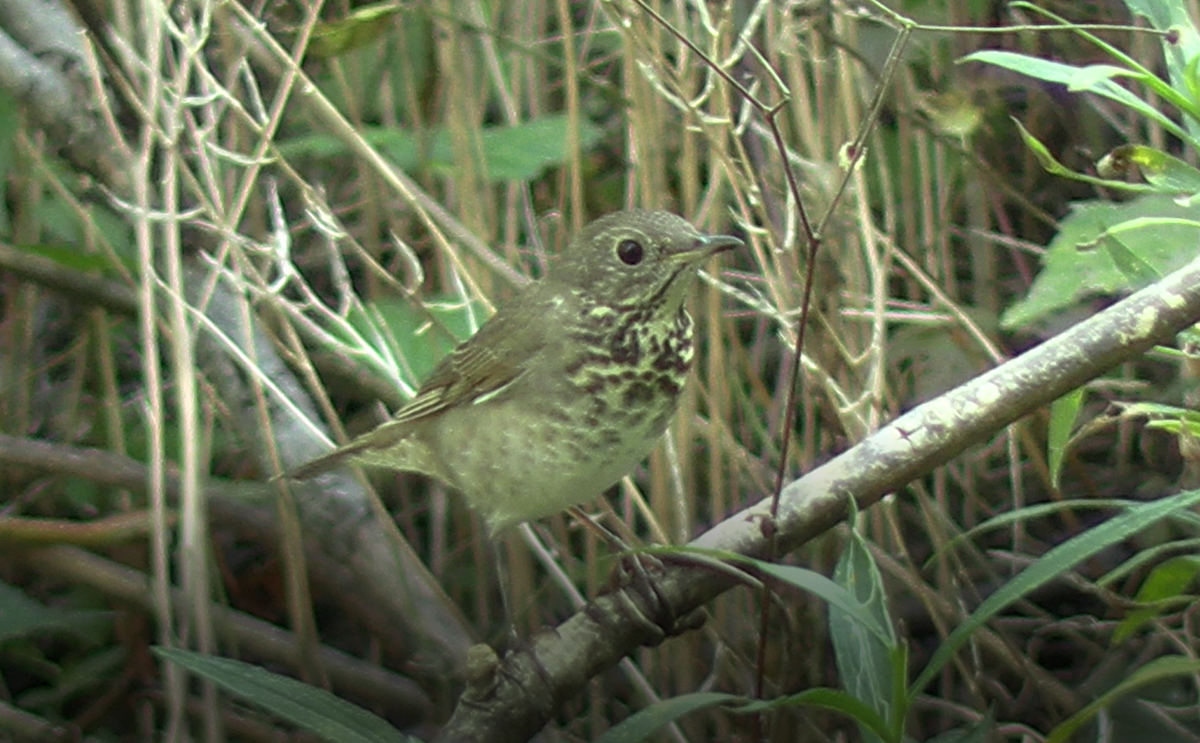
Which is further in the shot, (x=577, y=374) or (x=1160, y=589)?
(x=577, y=374)

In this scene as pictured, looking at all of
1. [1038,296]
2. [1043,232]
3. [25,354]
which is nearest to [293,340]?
[25,354]

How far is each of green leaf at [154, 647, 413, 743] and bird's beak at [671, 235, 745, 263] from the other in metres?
0.45

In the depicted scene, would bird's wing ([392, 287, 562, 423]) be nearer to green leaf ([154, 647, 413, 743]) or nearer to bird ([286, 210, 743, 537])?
bird ([286, 210, 743, 537])

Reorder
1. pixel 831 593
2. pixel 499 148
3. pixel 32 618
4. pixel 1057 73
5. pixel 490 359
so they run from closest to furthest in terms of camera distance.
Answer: pixel 831 593
pixel 1057 73
pixel 490 359
pixel 32 618
pixel 499 148

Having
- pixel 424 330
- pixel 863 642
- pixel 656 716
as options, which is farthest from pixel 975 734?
pixel 424 330

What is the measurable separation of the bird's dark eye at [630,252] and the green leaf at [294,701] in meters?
0.45

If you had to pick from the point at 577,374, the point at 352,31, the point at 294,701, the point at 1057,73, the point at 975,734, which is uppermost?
the point at 352,31

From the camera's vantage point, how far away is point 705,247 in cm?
102

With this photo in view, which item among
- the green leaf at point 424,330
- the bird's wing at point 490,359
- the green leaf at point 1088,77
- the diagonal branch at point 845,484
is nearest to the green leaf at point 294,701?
the diagonal branch at point 845,484

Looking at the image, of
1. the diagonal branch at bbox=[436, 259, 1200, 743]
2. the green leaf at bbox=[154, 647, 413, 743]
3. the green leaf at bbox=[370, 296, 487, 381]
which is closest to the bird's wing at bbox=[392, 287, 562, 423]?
the green leaf at bbox=[370, 296, 487, 381]

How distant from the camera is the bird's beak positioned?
0.99 m

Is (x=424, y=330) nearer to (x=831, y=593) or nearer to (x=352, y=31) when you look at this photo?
(x=352, y=31)

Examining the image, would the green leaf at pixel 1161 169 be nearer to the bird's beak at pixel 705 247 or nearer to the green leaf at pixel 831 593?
the bird's beak at pixel 705 247

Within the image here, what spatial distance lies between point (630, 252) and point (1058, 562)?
0.45 meters
